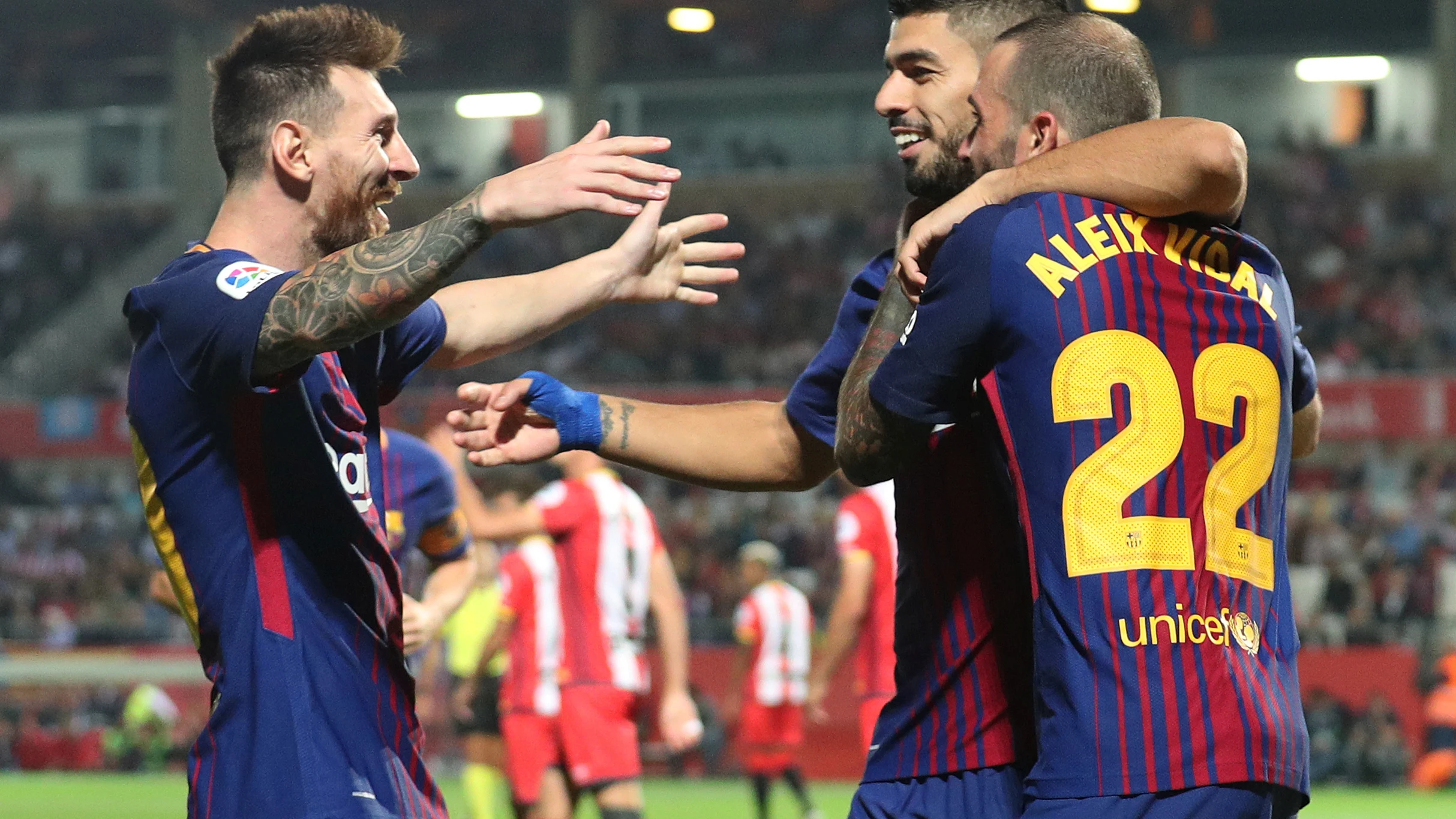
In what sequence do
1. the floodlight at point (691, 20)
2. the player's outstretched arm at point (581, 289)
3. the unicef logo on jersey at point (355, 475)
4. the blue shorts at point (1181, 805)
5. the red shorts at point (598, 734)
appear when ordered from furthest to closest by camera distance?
the floodlight at point (691, 20), the red shorts at point (598, 734), the player's outstretched arm at point (581, 289), the unicef logo on jersey at point (355, 475), the blue shorts at point (1181, 805)

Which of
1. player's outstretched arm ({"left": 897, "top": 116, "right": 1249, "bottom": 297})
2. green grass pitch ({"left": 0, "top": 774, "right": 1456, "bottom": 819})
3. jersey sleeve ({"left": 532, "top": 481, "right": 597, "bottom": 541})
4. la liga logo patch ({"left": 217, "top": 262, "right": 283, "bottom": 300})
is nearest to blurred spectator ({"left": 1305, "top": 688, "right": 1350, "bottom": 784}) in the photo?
green grass pitch ({"left": 0, "top": 774, "right": 1456, "bottom": 819})

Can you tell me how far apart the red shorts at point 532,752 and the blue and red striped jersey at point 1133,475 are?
20.0 feet

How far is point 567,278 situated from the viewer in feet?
12.4

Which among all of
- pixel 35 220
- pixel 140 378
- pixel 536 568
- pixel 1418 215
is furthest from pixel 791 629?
pixel 35 220

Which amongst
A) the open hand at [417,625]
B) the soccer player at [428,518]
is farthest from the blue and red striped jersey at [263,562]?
the soccer player at [428,518]

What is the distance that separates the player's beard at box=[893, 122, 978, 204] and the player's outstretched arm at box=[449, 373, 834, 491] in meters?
0.53

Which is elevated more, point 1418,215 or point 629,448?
point 1418,215

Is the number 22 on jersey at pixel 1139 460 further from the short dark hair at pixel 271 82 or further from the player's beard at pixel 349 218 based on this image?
the short dark hair at pixel 271 82

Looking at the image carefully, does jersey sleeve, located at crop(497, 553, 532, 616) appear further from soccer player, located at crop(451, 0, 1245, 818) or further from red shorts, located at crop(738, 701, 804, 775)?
soccer player, located at crop(451, 0, 1245, 818)

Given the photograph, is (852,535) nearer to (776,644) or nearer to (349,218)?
(776,644)

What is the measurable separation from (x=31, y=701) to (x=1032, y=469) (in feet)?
62.3

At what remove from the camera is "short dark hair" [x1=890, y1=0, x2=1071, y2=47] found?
10.8 feet

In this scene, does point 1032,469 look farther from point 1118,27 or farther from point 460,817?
point 460,817

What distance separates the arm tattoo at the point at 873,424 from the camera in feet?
9.07
